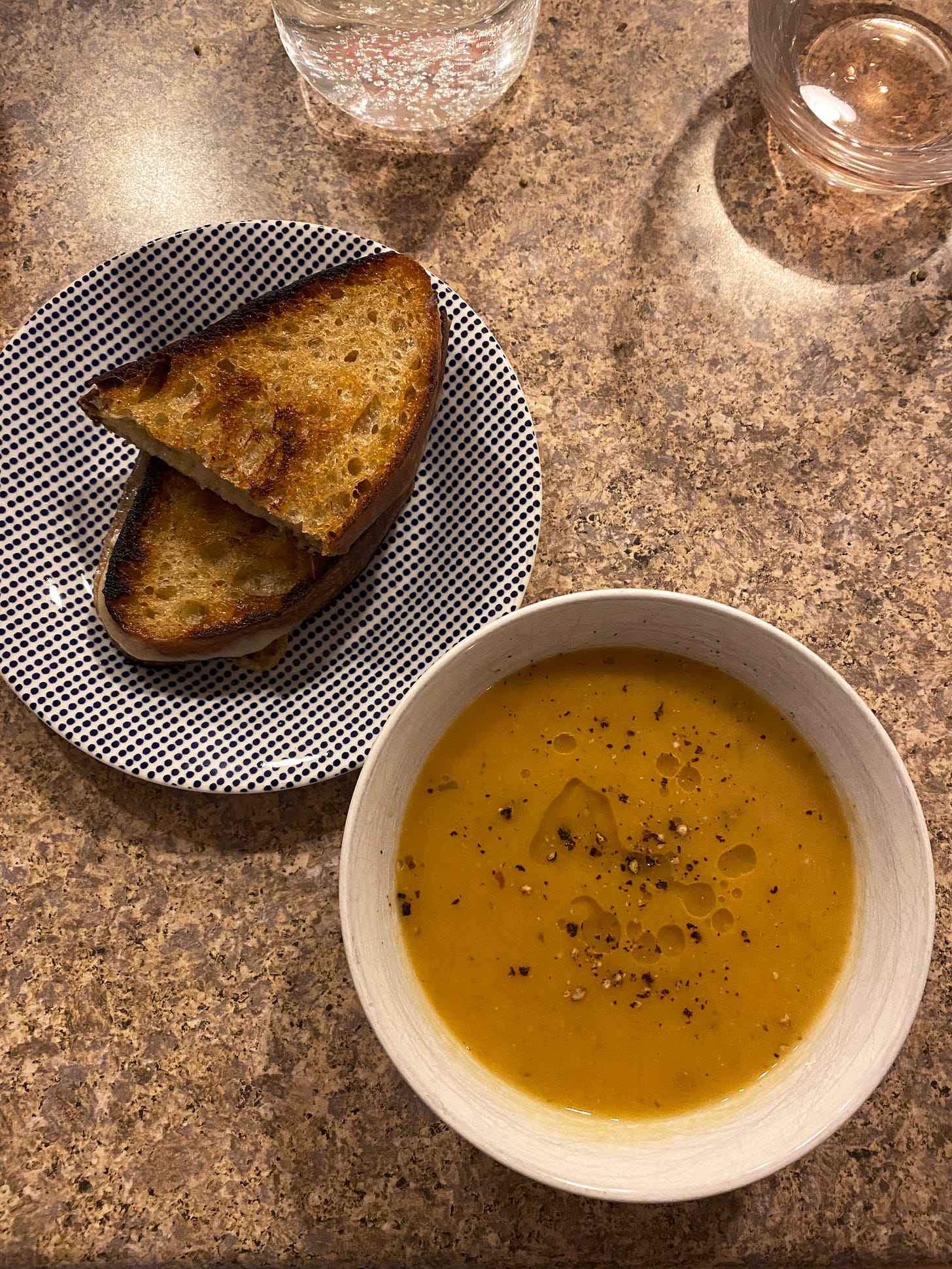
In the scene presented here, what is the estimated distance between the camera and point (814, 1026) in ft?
3.04

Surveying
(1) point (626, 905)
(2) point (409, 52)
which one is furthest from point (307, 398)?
(1) point (626, 905)

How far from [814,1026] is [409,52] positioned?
1374mm

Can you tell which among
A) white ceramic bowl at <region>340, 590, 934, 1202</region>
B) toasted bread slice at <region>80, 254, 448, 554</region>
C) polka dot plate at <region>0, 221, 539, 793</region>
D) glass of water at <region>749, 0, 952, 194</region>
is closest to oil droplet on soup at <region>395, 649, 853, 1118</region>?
white ceramic bowl at <region>340, 590, 934, 1202</region>

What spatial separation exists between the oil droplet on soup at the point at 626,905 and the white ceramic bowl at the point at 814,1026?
0.7 inches

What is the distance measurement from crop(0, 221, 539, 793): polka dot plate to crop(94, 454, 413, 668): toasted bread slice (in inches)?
1.5

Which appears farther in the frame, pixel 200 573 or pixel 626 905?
pixel 200 573

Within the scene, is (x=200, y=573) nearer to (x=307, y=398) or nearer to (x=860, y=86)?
(x=307, y=398)

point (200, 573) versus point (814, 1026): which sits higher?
point (200, 573)

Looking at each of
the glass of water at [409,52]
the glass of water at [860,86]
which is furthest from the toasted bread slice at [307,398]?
the glass of water at [860,86]

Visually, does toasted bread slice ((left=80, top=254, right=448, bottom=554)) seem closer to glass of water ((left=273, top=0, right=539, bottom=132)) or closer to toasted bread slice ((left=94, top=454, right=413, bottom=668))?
toasted bread slice ((left=94, top=454, right=413, bottom=668))

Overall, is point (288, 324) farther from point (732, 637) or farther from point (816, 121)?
point (816, 121)

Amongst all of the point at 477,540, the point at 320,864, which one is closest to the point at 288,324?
the point at 477,540

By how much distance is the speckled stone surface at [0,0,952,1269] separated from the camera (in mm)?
1115

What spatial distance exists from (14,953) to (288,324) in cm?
89
